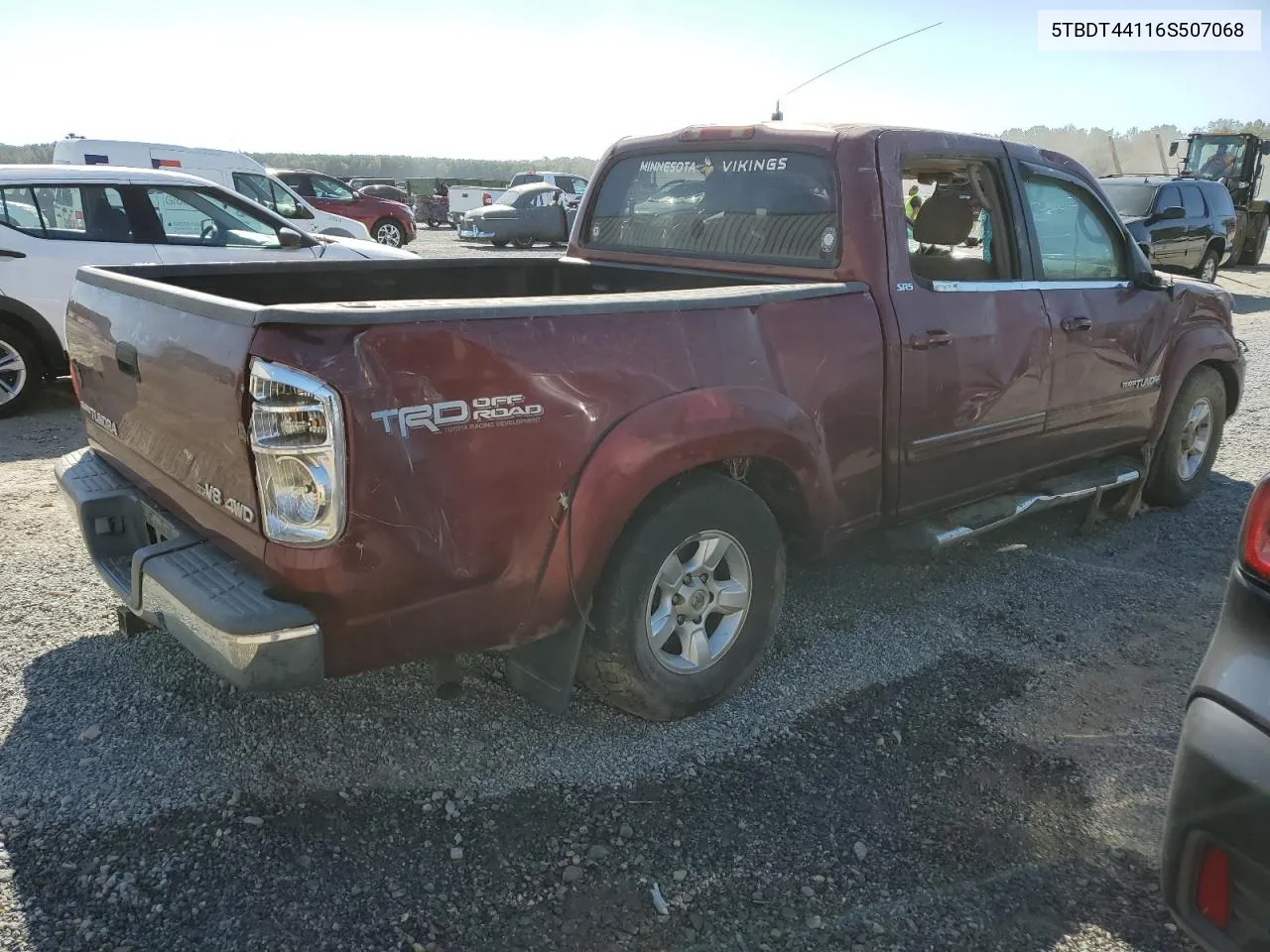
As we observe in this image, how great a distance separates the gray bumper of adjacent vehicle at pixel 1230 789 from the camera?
1.71 metres

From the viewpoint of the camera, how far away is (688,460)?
2932mm

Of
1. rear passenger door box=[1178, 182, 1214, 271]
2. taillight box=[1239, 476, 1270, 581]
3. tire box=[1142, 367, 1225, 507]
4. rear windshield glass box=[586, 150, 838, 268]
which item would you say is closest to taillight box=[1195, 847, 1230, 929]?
taillight box=[1239, 476, 1270, 581]

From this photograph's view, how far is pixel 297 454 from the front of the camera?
2326 mm

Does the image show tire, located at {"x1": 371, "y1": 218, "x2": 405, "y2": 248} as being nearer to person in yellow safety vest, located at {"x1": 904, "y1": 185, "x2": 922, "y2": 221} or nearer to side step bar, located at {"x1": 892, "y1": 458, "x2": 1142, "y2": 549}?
person in yellow safety vest, located at {"x1": 904, "y1": 185, "x2": 922, "y2": 221}

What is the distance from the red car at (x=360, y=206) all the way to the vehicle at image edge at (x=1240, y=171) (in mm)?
16927

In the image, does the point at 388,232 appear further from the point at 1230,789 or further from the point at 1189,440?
the point at 1230,789

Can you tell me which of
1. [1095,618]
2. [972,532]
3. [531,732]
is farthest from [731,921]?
[1095,618]

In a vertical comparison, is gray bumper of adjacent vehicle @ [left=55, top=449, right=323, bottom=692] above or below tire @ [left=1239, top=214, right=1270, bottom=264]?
above

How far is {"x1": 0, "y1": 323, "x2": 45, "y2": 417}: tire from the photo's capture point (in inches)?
274

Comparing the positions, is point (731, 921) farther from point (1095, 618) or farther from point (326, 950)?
point (1095, 618)

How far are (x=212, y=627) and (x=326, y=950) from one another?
0.80 metres

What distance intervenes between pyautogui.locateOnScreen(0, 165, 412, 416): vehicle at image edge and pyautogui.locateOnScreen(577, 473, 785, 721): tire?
177 inches

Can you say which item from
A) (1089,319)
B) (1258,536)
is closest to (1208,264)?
(1089,319)

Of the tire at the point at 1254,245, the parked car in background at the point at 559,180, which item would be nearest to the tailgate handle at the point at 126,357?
the tire at the point at 1254,245
